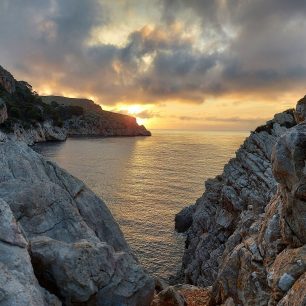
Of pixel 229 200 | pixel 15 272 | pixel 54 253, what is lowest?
pixel 229 200

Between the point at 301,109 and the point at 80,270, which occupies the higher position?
the point at 301,109

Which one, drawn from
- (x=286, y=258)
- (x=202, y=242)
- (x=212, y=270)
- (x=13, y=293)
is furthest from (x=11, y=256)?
(x=202, y=242)

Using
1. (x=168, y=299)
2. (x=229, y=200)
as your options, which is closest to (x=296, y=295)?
(x=168, y=299)

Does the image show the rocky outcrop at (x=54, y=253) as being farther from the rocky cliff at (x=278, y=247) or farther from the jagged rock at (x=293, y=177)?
the jagged rock at (x=293, y=177)

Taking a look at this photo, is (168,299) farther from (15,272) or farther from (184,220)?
(184,220)

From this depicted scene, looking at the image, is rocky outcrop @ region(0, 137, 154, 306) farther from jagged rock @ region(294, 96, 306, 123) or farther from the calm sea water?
the calm sea water

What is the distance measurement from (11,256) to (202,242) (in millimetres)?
33490

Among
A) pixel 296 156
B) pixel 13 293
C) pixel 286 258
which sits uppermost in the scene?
pixel 296 156

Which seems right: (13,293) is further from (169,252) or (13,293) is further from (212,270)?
(169,252)

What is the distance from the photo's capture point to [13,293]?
39.3 feet

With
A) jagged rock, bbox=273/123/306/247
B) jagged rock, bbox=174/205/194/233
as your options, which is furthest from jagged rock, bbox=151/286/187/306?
jagged rock, bbox=174/205/194/233

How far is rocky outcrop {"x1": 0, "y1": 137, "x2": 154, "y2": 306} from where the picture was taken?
1370 centimetres

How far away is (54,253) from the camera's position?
16.2 m

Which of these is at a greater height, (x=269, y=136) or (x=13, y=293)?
(x=269, y=136)
